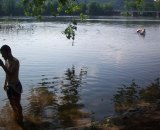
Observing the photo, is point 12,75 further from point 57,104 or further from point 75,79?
point 75,79

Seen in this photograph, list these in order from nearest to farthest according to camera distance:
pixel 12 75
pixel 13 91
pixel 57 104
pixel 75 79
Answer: pixel 12 75
pixel 13 91
pixel 57 104
pixel 75 79

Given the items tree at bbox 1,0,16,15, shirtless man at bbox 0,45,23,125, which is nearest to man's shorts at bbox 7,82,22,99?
shirtless man at bbox 0,45,23,125

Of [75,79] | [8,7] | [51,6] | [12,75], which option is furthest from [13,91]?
[8,7]

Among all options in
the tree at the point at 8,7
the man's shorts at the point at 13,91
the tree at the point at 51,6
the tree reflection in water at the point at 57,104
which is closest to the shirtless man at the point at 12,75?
the man's shorts at the point at 13,91

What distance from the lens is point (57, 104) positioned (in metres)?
15.1

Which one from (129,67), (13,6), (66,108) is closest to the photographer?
(66,108)

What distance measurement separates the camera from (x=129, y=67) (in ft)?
83.7

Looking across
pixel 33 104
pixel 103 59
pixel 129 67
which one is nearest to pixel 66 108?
pixel 33 104

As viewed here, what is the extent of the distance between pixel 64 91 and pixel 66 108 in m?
3.28

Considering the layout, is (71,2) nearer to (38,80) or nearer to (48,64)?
(38,80)

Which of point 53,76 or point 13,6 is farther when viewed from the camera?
point 13,6

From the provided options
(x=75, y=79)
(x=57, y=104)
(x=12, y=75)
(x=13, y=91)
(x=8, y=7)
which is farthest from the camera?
(x=8, y=7)

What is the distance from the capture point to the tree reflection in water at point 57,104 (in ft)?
42.2

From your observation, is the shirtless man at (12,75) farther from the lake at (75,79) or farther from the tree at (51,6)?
the lake at (75,79)
